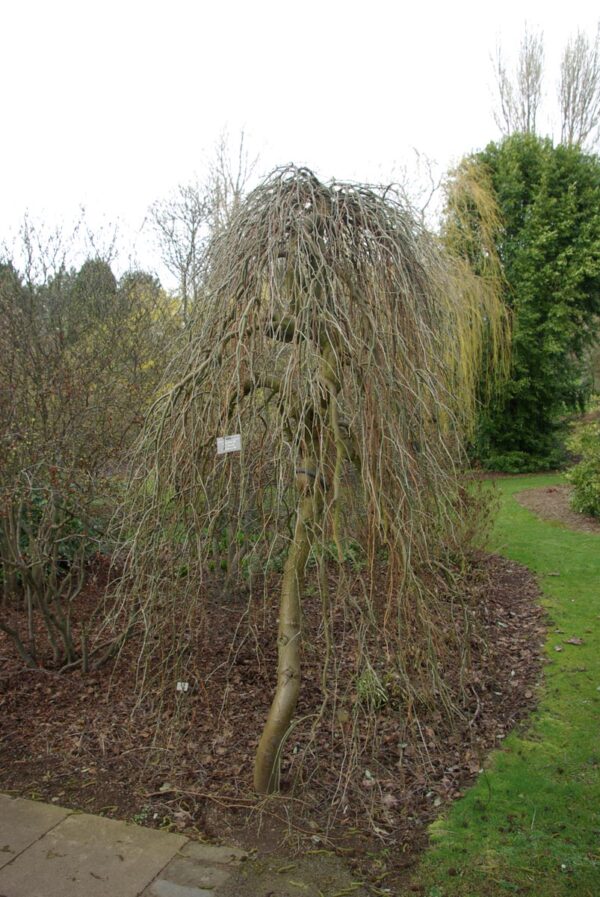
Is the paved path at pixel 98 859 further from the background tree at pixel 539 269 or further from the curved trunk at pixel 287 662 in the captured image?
the background tree at pixel 539 269

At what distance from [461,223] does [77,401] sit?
919 cm

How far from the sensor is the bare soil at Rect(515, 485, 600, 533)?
9.06 metres

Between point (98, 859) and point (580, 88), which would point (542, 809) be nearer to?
point (98, 859)

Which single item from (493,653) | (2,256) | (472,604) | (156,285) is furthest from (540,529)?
(2,256)

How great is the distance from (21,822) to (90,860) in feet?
1.52

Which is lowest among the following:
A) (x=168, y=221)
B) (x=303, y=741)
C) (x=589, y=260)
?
(x=303, y=741)

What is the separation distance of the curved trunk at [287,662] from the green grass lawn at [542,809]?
769mm

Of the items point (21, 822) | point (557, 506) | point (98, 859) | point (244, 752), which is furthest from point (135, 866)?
point (557, 506)

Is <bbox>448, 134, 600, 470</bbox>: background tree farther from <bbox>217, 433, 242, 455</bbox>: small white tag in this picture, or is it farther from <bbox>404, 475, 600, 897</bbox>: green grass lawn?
<bbox>217, 433, 242, 455</bbox>: small white tag

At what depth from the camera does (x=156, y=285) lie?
7770mm

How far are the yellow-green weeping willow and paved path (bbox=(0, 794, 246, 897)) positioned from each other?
19.8 inches

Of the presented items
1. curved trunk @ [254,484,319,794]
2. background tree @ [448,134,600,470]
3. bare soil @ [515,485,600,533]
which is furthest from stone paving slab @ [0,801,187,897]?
background tree @ [448,134,600,470]

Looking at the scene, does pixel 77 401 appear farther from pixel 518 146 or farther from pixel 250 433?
pixel 518 146

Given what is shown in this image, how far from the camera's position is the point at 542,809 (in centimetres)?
300
